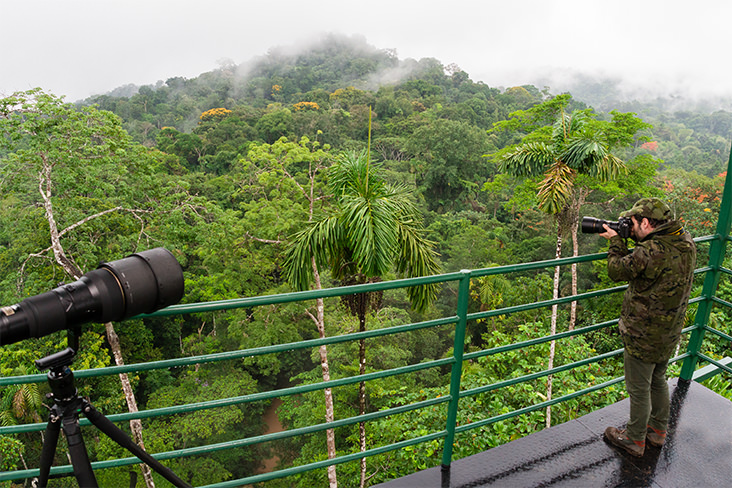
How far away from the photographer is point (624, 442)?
2049 millimetres

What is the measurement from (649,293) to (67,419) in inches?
79.1

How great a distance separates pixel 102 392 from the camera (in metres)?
14.9

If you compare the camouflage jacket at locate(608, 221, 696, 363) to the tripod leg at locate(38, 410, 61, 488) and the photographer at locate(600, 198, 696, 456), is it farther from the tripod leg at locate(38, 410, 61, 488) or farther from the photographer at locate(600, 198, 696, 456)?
the tripod leg at locate(38, 410, 61, 488)

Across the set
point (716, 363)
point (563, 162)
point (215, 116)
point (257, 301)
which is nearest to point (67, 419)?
point (257, 301)

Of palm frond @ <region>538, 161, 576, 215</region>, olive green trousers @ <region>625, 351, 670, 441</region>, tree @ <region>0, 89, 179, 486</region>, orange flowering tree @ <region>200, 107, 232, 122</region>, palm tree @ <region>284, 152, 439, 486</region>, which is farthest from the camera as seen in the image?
orange flowering tree @ <region>200, 107, 232, 122</region>

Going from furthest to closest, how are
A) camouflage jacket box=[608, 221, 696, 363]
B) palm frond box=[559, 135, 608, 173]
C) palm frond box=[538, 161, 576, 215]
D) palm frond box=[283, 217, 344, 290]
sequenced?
1. palm frond box=[538, 161, 576, 215]
2. palm frond box=[559, 135, 608, 173]
3. palm frond box=[283, 217, 344, 290]
4. camouflage jacket box=[608, 221, 696, 363]

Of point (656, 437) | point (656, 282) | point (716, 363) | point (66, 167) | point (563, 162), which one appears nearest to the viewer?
point (656, 282)

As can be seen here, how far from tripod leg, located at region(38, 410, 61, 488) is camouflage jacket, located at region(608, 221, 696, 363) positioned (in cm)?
188

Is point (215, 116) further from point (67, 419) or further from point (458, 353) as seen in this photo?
point (67, 419)

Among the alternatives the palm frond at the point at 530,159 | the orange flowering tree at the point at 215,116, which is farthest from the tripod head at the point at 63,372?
the orange flowering tree at the point at 215,116

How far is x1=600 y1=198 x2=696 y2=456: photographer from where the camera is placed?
5.96 ft

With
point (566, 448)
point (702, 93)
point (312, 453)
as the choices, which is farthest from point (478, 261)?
point (702, 93)

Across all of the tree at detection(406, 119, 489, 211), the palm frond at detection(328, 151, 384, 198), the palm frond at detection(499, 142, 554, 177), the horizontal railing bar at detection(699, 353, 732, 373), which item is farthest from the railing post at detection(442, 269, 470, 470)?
the tree at detection(406, 119, 489, 211)

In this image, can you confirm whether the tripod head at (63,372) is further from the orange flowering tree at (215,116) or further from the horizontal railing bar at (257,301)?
the orange flowering tree at (215,116)
